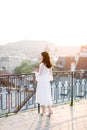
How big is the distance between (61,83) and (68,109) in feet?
5.26

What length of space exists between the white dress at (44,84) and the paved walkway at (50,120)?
14.9 inches

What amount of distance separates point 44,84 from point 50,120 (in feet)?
2.80

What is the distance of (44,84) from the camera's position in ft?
21.0

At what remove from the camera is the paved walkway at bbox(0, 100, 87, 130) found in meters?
5.54

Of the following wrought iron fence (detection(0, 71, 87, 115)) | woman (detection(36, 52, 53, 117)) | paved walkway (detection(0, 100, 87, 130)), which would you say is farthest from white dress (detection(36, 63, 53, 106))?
wrought iron fence (detection(0, 71, 87, 115))

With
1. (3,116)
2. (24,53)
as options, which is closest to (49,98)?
(3,116)

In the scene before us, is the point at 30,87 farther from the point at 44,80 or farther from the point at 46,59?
the point at 46,59

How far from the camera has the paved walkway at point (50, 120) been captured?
5543 mm

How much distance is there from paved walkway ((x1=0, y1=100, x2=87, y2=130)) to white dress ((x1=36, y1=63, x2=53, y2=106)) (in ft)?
1.24

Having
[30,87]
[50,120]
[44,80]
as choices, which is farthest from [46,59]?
[30,87]

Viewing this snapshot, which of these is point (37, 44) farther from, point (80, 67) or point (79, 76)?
point (79, 76)

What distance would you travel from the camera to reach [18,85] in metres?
8.29

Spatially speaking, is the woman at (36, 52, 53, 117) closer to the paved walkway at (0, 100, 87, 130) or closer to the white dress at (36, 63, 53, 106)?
the white dress at (36, 63, 53, 106)

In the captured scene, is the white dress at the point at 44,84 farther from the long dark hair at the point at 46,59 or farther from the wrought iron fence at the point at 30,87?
the wrought iron fence at the point at 30,87
